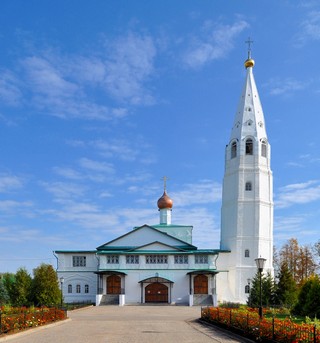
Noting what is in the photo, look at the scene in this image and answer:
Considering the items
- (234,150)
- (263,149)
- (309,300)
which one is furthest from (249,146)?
(309,300)

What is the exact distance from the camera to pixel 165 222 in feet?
168

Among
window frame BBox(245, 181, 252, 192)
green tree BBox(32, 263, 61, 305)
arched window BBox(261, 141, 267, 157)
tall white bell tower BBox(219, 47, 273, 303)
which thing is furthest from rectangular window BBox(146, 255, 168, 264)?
arched window BBox(261, 141, 267, 157)

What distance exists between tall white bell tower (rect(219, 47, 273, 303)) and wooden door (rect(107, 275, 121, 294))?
10.5 meters

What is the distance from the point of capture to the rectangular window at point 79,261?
44094mm

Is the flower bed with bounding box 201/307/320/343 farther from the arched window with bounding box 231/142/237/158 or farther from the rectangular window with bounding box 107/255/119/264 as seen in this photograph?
the arched window with bounding box 231/142/237/158

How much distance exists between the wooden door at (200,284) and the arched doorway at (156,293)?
282 centimetres

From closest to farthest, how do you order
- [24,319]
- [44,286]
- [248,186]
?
1. [24,319]
2. [44,286]
3. [248,186]

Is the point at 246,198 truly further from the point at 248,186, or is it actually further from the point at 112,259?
the point at 112,259

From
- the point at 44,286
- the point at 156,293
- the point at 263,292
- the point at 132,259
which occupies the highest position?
the point at 132,259

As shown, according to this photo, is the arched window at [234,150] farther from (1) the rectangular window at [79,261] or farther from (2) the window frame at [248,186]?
(1) the rectangular window at [79,261]

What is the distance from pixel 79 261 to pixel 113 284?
15.2 ft

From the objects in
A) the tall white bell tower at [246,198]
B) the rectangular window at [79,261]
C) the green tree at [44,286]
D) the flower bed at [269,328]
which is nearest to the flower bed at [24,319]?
the flower bed at [269,328]

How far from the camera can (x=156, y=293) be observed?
41.8 metres

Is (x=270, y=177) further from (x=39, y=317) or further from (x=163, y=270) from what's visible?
(x=39, y=317)
